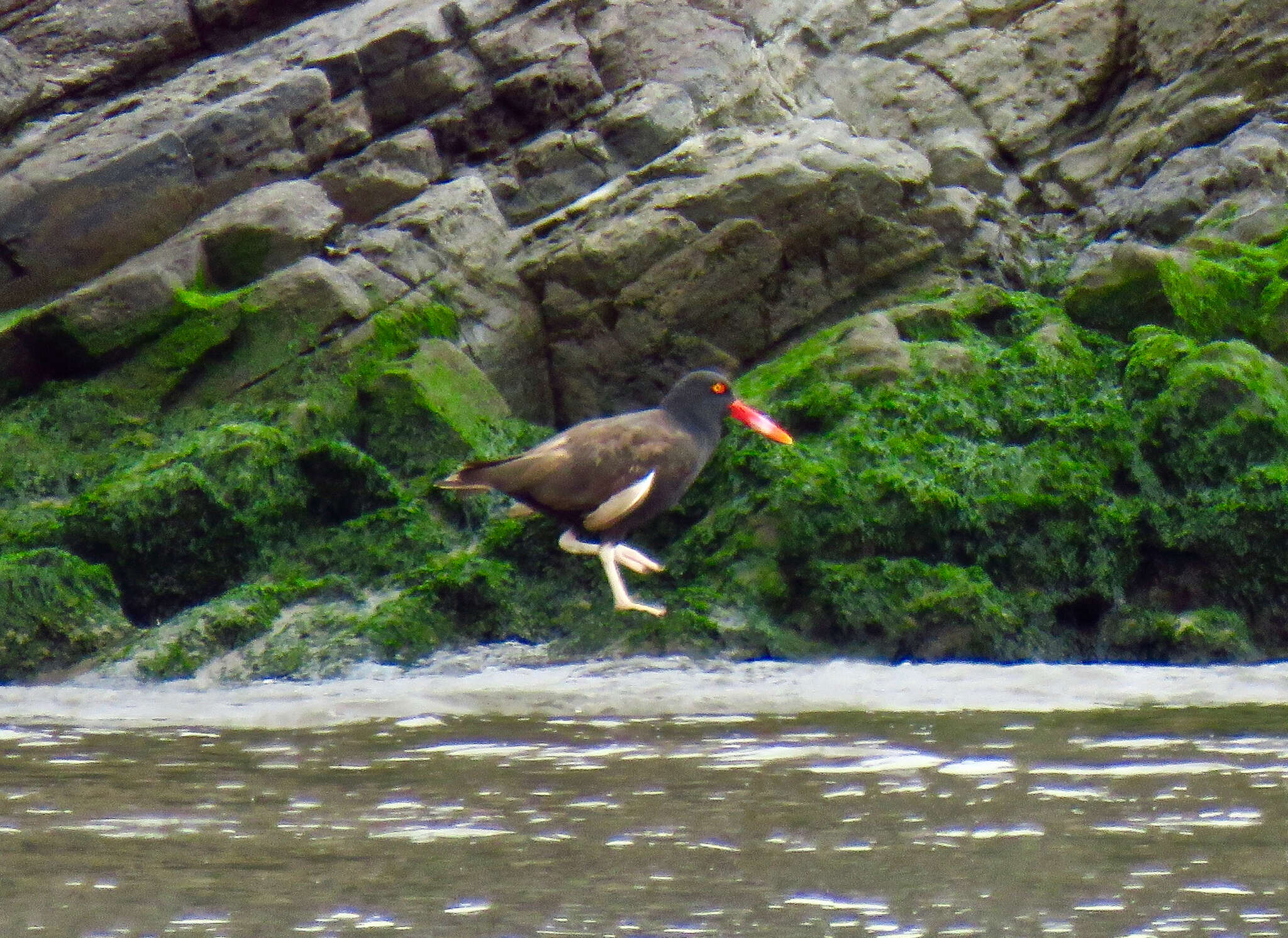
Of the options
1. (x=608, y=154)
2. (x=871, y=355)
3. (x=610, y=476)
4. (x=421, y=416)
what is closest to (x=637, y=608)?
(x=610, y=476)

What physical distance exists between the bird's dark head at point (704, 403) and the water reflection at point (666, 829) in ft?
11.9

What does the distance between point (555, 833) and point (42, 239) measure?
29.4ft

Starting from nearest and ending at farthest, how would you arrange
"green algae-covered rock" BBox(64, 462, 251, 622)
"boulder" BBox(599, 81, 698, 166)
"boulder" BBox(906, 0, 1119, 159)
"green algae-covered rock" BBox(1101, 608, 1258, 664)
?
"green algae-covered rock" BBox(1101, 608, 1258, 664)
"green algae-covered rock" BBox(64, 462, 251, 622)
"boulder" BBox(599, 81, 698, 166)
"boulder" BBox(906, 0, 1119, 159)

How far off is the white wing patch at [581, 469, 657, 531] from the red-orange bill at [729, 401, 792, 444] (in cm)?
72

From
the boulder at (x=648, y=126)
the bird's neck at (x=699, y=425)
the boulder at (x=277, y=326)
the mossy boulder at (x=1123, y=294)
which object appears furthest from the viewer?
the boulder at (x=648, y=126)

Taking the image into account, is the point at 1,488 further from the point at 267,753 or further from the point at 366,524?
the point at 267,753

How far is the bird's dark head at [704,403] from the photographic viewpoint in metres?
9.70

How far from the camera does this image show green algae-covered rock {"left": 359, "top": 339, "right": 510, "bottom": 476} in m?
10.8

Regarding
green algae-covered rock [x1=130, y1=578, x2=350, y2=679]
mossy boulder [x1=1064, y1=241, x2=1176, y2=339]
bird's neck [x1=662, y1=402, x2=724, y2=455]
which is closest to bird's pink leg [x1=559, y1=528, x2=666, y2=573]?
bird's neck [x1=662, y1=402, x2=724, y2=455]

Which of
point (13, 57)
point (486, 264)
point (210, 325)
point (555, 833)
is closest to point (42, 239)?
point (210, 325)

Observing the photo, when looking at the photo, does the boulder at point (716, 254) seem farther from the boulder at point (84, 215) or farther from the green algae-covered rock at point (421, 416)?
the boulder at point (84, 215)

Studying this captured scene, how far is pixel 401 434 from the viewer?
430 inches

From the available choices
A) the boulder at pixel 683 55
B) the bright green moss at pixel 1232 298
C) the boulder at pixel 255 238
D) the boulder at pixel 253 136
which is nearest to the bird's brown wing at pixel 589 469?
the boulder at pixel 255 238

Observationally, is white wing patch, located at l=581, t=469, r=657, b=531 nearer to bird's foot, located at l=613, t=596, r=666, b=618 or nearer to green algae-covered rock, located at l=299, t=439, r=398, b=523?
bird's foot, located at l=613, t=596, r=666, b=618
